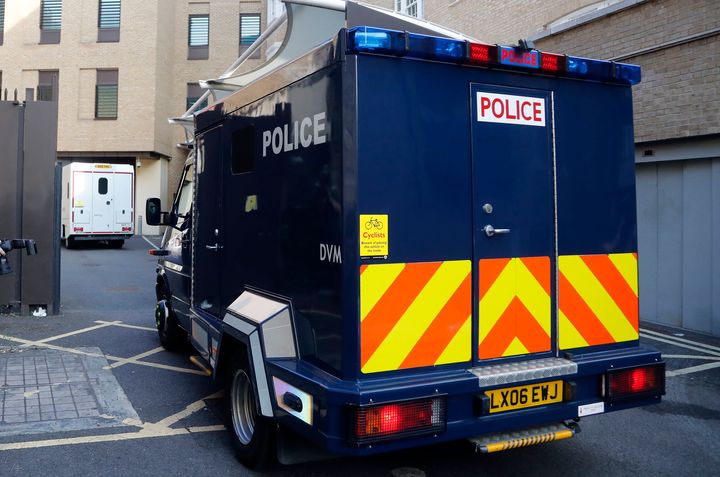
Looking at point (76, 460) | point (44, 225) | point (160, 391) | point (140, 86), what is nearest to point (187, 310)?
point (160, 391)

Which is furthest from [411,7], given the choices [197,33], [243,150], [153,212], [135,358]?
[197,33]

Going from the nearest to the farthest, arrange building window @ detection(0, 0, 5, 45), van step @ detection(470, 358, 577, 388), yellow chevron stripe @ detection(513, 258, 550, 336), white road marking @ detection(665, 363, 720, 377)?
van step @ detection(470, 358, 577, 388)
yellow chevron stripe @ detection(513, 258, 550, 336)
white road marking @ detection(665, 363, 720, 377)
building window @ detection(0, 0, 5, 45)

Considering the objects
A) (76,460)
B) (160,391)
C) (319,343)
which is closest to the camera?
(319,343)

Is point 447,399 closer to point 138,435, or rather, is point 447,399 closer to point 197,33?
point 138,435

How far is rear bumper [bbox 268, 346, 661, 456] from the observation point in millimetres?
3193

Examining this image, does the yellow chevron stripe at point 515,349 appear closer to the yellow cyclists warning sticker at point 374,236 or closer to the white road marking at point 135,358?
the yellow cyclists warning sticker at point 374,236

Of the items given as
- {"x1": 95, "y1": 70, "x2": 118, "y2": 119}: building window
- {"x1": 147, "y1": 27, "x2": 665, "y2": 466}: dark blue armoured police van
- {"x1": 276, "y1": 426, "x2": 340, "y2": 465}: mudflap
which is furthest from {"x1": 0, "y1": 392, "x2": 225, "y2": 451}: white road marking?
{"x1": 95, "y1": 70, "x2": 118, "y2": 119}: building window

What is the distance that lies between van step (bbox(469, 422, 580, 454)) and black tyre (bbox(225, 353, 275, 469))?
1.25 metres

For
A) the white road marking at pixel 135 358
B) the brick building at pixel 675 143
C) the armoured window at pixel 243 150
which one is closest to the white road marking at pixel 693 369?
the brick building at pixel 675 143

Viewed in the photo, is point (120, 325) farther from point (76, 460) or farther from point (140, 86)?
point (140, 86)

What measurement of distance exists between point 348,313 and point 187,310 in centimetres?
333

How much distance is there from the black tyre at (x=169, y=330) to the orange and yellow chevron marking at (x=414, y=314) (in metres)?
4.46

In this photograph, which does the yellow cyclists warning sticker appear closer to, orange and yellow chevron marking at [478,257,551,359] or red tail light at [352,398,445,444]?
orange and yellow chevron marking at [478,257,551,359]

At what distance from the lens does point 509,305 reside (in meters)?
3.74
